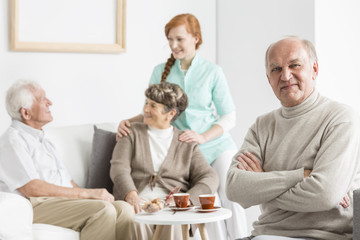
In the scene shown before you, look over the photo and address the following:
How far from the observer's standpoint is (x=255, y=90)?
14.9 feet

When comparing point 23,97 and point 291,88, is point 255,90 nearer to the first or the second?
point 23,97

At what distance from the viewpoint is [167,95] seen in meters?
3.37

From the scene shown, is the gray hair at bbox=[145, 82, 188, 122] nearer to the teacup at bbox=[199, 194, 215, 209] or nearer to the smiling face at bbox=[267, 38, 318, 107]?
the teacup at bbox=[199, 194, 215, 209]

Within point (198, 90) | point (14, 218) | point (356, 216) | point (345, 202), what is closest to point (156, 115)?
point (198, 90)

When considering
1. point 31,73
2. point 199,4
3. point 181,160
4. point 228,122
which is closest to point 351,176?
point 181,160

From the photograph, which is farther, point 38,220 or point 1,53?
point 1,53

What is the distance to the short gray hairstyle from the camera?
3191 millimetres

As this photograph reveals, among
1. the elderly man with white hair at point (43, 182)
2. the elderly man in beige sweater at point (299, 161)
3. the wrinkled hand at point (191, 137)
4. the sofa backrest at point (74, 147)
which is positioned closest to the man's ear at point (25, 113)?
the elderly man with white hair at point (43, 182)

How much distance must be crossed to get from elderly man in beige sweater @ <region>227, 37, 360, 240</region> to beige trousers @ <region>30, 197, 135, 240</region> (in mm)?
968

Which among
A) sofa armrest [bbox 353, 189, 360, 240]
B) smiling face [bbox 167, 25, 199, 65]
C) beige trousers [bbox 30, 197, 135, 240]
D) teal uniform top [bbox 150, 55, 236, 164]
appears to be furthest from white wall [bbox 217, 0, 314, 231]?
sofa armrest [bbox 353, 189, 360, 240]

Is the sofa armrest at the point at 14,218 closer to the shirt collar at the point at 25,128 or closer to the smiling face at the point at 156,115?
the shirt collar at the point at 25,128

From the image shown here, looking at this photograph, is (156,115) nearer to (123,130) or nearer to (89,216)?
(123,130)

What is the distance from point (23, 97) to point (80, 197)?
2.07 ft

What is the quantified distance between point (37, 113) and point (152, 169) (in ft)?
2.31
